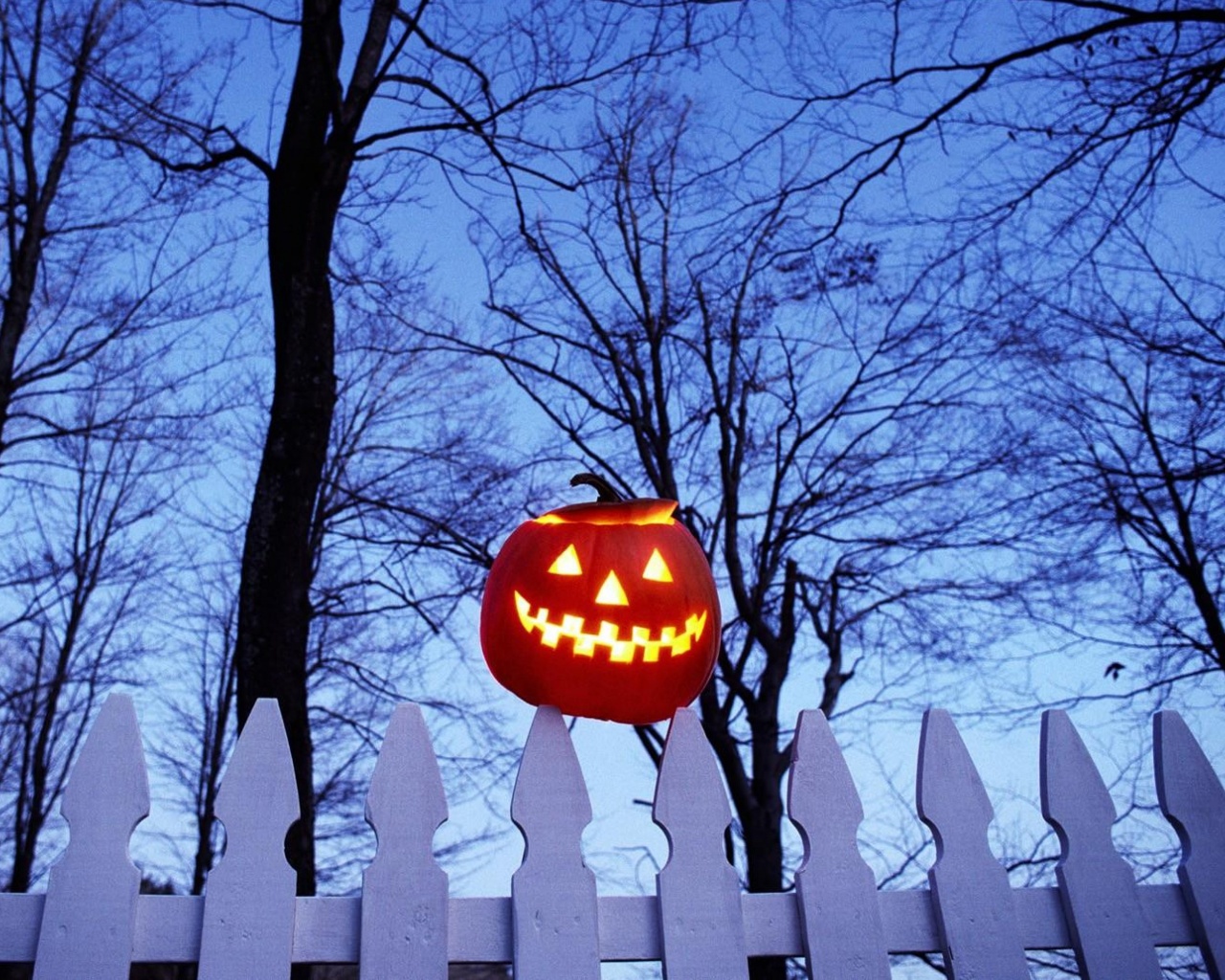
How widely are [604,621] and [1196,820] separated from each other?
154cm

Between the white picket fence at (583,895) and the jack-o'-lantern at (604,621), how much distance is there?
249 mm

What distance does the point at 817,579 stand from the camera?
830 centimetres

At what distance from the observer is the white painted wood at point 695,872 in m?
2.14

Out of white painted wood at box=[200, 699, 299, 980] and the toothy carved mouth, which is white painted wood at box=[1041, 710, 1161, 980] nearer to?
the toothy carved mouth

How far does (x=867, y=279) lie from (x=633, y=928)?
19.5 ft

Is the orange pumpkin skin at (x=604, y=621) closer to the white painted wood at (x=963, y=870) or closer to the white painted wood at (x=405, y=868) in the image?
the white painted wood at (x=405, y=868)

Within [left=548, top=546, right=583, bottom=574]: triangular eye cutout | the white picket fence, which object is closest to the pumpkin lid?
[left=548, top=546, right=583, bottom=574]: triangular eye cutout

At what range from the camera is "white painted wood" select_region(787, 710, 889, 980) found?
7.16ft

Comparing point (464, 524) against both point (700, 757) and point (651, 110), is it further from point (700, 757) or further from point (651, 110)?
point (700, 757)

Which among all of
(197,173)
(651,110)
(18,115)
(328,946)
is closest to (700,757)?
(328,946)

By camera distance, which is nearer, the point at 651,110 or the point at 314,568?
the point at 651,110

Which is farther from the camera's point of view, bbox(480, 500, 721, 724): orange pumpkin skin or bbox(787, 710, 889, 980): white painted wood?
bbox(480, 500, 721, 724): orange pumpkin skin

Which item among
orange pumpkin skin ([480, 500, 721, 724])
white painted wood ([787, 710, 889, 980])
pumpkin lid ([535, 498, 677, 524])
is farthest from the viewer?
pumpkin lid ([535, 498, 677, 524])

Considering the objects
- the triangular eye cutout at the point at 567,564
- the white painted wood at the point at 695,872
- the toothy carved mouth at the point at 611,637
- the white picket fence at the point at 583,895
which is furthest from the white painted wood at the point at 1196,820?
the triangular eye cutout at the point at 567,564
